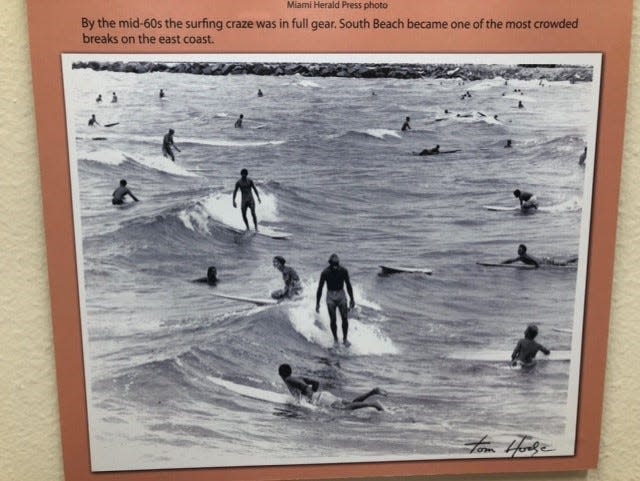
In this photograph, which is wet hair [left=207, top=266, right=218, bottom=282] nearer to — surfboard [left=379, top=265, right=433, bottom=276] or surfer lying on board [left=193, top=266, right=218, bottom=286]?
surfer lying on board [left=193, top=266, right=218, bottom=286]

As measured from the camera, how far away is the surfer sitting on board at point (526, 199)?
1.98 feet

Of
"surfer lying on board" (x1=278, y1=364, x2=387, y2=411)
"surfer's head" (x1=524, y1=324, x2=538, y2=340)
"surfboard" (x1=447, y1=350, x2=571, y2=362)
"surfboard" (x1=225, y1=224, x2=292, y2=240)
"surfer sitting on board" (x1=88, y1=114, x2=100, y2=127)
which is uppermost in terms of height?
"surfer sitting on board" (x1=88, y1=114, x2=100, y2=127)

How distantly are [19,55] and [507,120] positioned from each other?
0.49m

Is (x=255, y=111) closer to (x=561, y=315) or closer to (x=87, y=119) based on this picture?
(x=87, y=119)

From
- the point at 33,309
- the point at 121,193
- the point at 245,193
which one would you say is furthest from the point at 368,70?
the point at 33,309

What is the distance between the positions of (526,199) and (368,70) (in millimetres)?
214

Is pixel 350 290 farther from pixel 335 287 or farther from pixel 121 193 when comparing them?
pixel 121 193

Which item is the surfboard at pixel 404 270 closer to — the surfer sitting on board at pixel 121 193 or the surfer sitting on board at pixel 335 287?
the surfer sitting on board at pixel 335 287

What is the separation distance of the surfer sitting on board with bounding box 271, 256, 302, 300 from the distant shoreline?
0.63ft

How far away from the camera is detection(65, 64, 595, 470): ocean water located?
580 millimetres

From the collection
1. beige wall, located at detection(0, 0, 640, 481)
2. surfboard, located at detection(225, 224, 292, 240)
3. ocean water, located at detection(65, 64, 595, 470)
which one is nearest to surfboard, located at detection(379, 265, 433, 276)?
ocean water, located at detection(65, 64, 595, 470)

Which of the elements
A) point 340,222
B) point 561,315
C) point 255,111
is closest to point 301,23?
point 255,111

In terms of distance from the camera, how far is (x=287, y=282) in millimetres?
607
